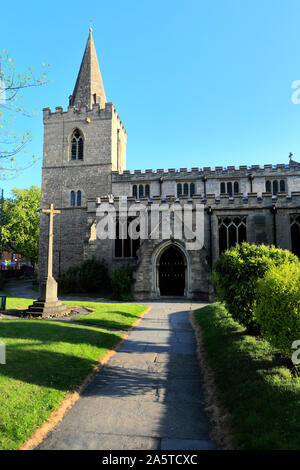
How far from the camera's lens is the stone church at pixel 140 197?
2011cm

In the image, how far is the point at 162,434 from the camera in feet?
12.7

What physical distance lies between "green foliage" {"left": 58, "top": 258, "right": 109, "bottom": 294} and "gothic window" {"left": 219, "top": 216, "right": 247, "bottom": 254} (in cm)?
905

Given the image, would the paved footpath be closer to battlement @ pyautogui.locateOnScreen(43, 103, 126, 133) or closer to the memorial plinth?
the memorial plinth

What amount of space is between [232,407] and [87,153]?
2919cm

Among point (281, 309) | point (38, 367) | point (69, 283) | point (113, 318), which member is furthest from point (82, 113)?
point (281, 309)

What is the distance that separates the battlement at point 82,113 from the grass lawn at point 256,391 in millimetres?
27999

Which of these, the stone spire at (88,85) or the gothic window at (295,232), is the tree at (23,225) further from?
the gothic window at (295,232)

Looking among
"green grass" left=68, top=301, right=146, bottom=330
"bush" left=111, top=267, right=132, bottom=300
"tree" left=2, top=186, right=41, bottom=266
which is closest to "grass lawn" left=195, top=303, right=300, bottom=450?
"green grass" left=68, top=301, right=146, bottom=330

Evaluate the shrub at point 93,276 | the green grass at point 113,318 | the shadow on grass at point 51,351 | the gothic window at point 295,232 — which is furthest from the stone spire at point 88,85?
the shadow on grass at point 51,351

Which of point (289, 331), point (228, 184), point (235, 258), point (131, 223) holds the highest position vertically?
point (228, 184)

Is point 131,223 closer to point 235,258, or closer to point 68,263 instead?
point 68,263

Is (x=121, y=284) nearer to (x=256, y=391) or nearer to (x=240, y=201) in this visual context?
(x=240, y=201)

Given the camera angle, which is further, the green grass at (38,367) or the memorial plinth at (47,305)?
the memorial plinth at (47,305)
